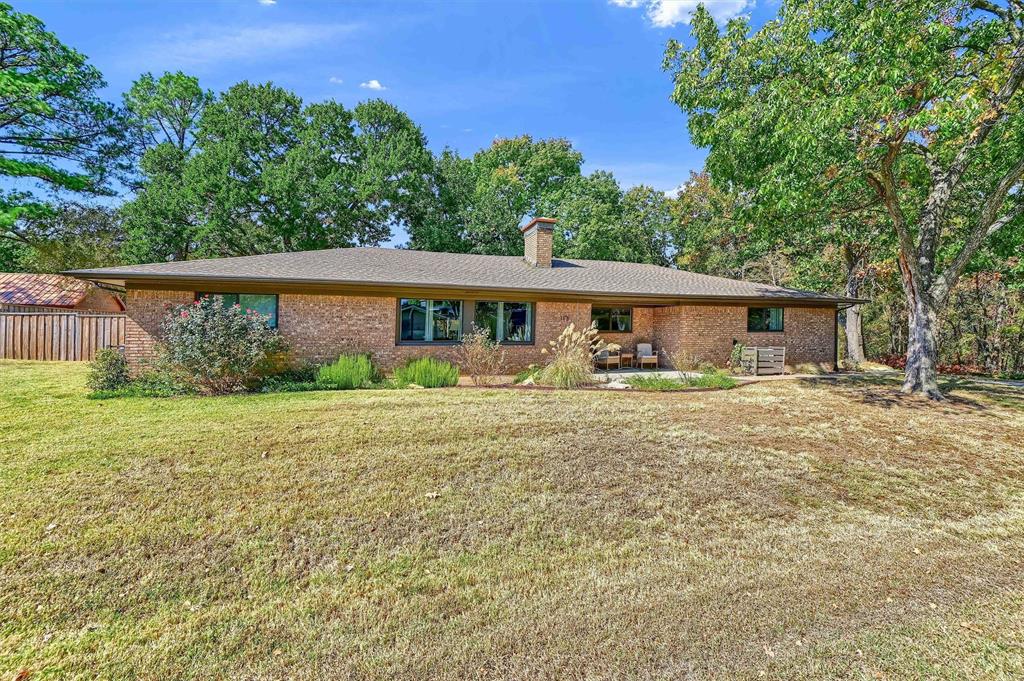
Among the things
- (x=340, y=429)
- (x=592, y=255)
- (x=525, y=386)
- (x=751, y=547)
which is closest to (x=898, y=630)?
(x=751, y=547)

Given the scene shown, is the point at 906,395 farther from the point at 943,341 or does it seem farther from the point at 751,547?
the point at 943,341

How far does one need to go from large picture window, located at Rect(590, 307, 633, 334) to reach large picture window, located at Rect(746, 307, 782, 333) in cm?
360

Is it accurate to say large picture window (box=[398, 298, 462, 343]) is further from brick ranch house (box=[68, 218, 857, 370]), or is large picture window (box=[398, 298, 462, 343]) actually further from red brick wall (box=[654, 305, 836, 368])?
red brick wall (box=[654, 305, 836, 368])

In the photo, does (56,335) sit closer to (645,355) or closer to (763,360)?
(645,355)

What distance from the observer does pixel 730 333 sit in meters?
14.1

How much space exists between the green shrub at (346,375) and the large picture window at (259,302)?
6.75 feet

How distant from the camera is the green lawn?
255cm

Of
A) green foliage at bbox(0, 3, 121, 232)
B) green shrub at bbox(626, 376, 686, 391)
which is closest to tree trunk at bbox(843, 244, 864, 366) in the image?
green shrub at bbox(626, 376, 686, 391)

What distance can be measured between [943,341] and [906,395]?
1367 cm

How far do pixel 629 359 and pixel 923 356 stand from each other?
22.0 ft

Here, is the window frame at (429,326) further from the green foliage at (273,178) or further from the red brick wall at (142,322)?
the green foliage at (273,178)

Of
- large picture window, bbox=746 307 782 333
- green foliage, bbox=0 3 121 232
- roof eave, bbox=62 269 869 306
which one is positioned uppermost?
green foliage, bbox=0 3 121 232

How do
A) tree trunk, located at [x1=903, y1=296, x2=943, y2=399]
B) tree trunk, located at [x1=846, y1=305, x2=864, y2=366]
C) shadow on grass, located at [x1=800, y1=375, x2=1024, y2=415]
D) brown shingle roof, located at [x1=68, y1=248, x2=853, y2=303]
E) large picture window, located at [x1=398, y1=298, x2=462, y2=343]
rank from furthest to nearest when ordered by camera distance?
tree trunk, located at [x1=846, y1=305, x2=864, y2=366] → large picture window, located at [x1=398, y1=298, x2=462, y2=343] → brown shingle roof, located at [x1=68, y1=248, x2=853, y2=303] → tree trunk, located at [x1=903, y1=296, x2=943, y2=399] → shadow on grass, located at [x1=800, y1=375, x2=1024, y2=415]

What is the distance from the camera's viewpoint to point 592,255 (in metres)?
23.7
